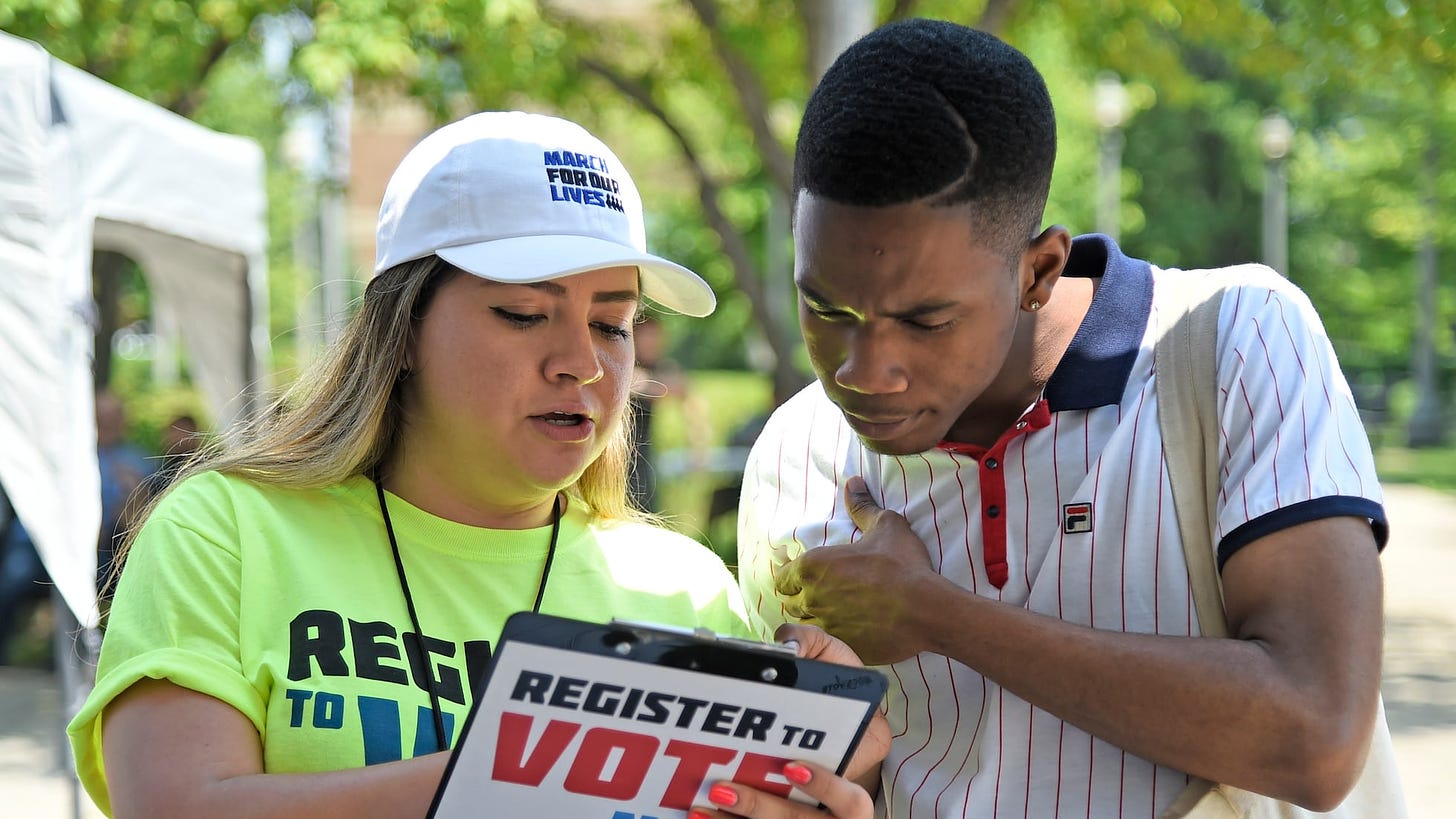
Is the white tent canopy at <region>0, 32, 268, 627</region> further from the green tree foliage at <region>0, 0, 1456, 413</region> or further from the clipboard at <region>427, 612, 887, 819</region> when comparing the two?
the clipboard at <region>427, 612, 887, 819</region>

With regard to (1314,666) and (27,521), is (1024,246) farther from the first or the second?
(27,521)

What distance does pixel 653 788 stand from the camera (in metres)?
1.57

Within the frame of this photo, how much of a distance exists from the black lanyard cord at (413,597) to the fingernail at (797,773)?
51 centimetres

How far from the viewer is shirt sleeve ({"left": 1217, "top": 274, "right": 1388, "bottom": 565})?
1.70 meters

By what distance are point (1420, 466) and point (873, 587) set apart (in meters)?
23.5

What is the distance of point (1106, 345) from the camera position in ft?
6.32

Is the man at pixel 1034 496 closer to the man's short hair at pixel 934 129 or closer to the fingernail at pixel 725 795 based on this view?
the man's short hair at pixel 934 129

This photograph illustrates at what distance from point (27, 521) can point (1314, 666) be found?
444cm

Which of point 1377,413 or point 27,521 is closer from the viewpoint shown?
point 27,521

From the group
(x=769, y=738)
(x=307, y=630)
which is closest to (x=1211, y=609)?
(x=769, y=738)

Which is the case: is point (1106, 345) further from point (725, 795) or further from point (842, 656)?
point (725, 795)

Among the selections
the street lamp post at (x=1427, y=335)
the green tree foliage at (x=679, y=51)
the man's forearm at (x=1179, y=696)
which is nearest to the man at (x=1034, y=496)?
the man's forearm at (x=1179, y=696)

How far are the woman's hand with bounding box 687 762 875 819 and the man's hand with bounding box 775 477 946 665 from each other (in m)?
0.24

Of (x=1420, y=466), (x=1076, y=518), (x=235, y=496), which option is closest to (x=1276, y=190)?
(x=1420, y=466)
